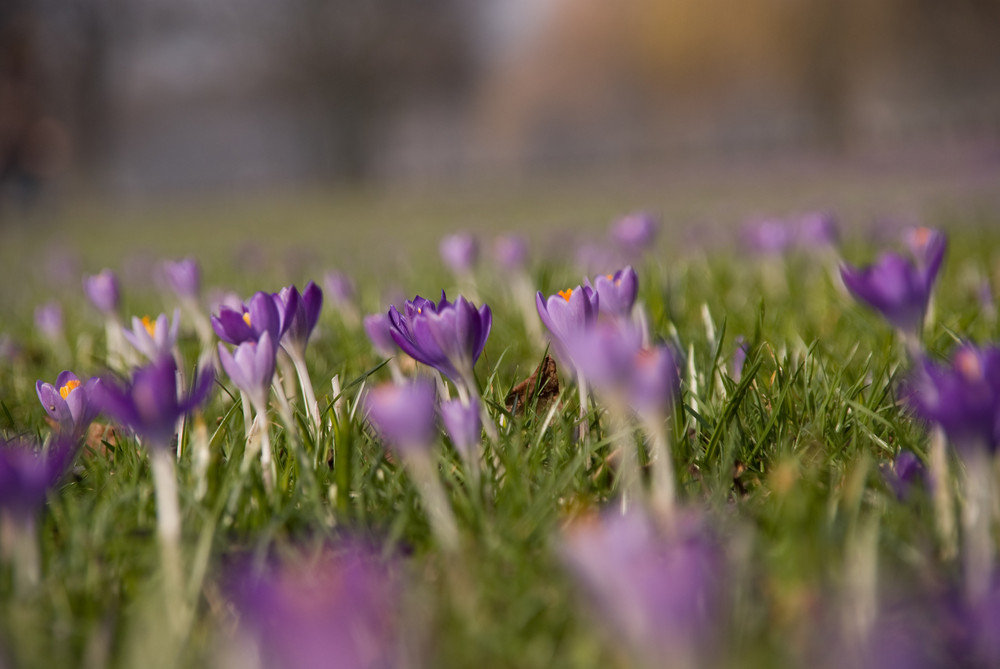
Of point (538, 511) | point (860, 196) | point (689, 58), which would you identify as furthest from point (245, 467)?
point (689, 58)

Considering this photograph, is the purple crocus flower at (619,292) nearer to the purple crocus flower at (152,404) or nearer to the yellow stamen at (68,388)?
the purple crocus flower at (152,404)

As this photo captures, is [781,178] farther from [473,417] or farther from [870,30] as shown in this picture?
[473,417]

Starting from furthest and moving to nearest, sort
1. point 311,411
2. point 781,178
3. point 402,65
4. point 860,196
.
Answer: point 402,65 → point 781,178 → point 860,196 → point 311,411

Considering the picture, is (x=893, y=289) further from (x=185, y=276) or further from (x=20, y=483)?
(x=185, y=276)

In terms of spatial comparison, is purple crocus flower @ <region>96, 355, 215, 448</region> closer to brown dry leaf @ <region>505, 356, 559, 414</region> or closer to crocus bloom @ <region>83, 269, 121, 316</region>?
brown dry leaf @ <region>505, 356, 559, 414</region>

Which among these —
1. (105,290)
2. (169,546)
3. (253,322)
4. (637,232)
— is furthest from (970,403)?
(105,290)
